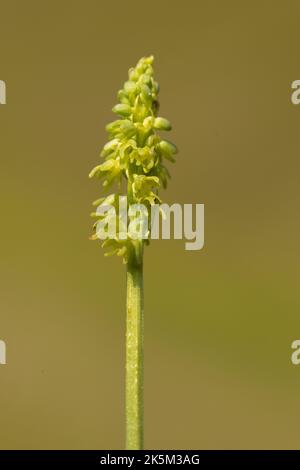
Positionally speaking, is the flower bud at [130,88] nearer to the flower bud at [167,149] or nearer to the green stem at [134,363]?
the flower bud at [167,149]

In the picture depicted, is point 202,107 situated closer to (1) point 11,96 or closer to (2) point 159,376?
(1) point 11,96

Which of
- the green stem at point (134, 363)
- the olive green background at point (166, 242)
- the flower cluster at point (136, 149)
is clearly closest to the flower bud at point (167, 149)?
the flower cluster at point (136, 149)

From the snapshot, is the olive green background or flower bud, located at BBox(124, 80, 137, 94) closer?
flower bud, located at BBox(124, 80, 137, 94)

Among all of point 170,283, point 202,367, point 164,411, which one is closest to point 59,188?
point 170,283

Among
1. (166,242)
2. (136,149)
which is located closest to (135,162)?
(136,149)

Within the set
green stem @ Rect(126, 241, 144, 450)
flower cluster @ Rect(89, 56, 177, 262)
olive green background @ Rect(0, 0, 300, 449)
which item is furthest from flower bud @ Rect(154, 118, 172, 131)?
olive green background @ Rect(0, 0, 300, 449)

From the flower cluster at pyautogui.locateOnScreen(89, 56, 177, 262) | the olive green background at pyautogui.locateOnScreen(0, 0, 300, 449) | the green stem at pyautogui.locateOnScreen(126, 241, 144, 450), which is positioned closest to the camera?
the green stem at pyautogui.locateOnScreen(126, 241, 144, 450)

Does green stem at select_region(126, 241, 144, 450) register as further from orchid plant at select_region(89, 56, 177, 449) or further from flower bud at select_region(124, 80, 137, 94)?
flower bud at select_region(124, 80, 137, 94)
